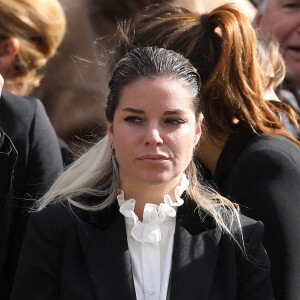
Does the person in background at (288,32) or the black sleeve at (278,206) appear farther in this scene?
the person in background at (288,32)

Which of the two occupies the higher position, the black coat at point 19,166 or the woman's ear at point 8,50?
the woman's ear at point 8,50

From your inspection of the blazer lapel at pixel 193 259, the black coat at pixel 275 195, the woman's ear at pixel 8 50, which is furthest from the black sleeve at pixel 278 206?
the woman's ear at pixel 8 50

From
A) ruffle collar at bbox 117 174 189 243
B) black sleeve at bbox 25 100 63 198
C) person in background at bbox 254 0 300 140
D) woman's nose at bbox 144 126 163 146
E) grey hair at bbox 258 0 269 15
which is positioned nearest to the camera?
woman's nose at bbox 144 126 163 146

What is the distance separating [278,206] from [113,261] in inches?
25.0

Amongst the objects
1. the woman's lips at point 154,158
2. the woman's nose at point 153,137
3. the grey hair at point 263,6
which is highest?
the woman's nose at point 153,137

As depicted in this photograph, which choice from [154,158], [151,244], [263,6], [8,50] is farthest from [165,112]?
[263,6]

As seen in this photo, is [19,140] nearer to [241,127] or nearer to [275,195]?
[241,127]

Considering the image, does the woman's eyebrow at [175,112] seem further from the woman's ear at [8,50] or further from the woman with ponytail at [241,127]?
the woman's ear at [8,50]

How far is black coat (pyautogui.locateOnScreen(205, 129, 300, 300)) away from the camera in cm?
246

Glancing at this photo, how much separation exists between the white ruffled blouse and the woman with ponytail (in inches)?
14.0

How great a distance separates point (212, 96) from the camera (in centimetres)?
272

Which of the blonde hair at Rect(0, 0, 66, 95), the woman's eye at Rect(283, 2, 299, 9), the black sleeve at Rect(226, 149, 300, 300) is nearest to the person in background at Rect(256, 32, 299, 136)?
the black sleeve at Rect(226, 149, 300, 300)

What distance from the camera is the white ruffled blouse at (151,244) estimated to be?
2.25m

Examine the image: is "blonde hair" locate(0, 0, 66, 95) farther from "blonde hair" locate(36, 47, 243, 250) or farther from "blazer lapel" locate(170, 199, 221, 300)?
"blazer lapel" locate(170, 199, 221, 300)
